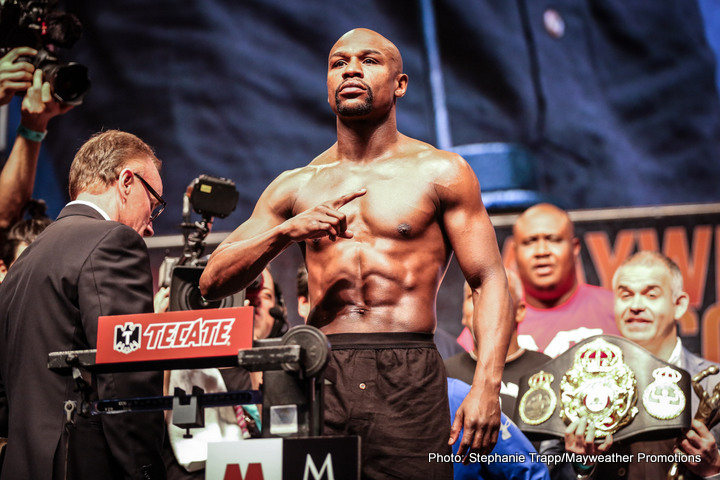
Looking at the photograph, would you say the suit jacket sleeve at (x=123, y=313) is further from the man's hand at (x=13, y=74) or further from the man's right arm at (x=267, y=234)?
the man's hand at (x=13, y=74)

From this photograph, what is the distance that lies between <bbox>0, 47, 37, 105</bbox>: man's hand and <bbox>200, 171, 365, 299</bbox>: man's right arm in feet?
5.52

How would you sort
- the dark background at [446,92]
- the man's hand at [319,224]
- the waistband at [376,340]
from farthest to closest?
1. the dark background at [446,92]
2. the waistband at [376,340]
3. the man's hand at [319,224]

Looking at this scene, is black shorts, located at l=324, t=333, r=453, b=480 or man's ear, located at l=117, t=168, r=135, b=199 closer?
black shorts, located at l=324, t=333, r=453, b=480

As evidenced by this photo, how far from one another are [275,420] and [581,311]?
2.92 m

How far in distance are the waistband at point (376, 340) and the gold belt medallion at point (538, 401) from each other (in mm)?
765

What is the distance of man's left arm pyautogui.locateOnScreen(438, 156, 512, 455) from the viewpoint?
87.1 inches

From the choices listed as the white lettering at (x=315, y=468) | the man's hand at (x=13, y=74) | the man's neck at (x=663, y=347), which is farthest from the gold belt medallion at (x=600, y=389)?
the man's hand at (x=13, y=74)

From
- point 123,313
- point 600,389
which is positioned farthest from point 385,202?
point 600,389

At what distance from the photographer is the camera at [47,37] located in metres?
3.65

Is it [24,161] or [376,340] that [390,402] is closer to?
[376,340]

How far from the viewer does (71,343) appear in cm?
228

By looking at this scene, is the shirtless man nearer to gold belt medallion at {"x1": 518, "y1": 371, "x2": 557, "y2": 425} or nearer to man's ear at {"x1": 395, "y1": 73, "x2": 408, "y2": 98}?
man's ear at {"x1": 395, "y1": 73, "x2": 408, "y2": 98}

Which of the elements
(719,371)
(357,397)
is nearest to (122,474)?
(357,397)

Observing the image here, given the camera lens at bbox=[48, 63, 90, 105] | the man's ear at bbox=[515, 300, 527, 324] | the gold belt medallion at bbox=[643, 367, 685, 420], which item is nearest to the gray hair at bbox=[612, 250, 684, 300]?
the man's ear at bbox=[515, 300, 527, 324]
